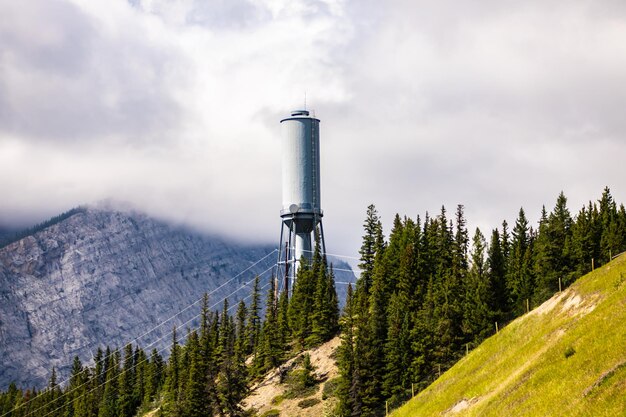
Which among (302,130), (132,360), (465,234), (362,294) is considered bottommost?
(132,360)

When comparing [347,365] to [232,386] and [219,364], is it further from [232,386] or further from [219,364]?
[219,364]

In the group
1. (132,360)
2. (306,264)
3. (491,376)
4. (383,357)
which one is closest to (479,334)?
(383,357)

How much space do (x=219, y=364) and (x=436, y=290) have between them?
143 ft

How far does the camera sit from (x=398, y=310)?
116m

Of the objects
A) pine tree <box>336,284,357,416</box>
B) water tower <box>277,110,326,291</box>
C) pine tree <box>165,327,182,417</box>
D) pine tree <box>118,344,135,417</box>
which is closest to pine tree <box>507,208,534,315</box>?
pine tree <box>336,284,357,416</box>

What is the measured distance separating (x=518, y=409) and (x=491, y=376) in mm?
16986

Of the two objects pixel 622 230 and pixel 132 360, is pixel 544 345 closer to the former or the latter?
pixel 622 230

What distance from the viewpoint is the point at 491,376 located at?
6656cm

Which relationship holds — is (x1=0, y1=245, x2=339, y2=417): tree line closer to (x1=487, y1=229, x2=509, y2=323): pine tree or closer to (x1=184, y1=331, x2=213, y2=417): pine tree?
(x1=184, y1=331, x2=213, y2=417): pine tree

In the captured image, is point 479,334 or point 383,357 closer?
point 479,334

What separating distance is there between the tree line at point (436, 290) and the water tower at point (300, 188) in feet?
61.8

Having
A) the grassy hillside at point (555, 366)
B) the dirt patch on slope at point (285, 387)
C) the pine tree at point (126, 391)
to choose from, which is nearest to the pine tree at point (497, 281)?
the dirt patch on slope at point (285, 387)

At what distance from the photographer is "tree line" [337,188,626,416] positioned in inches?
4181

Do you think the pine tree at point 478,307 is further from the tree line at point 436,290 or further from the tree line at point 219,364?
the tree line at point 219,364
